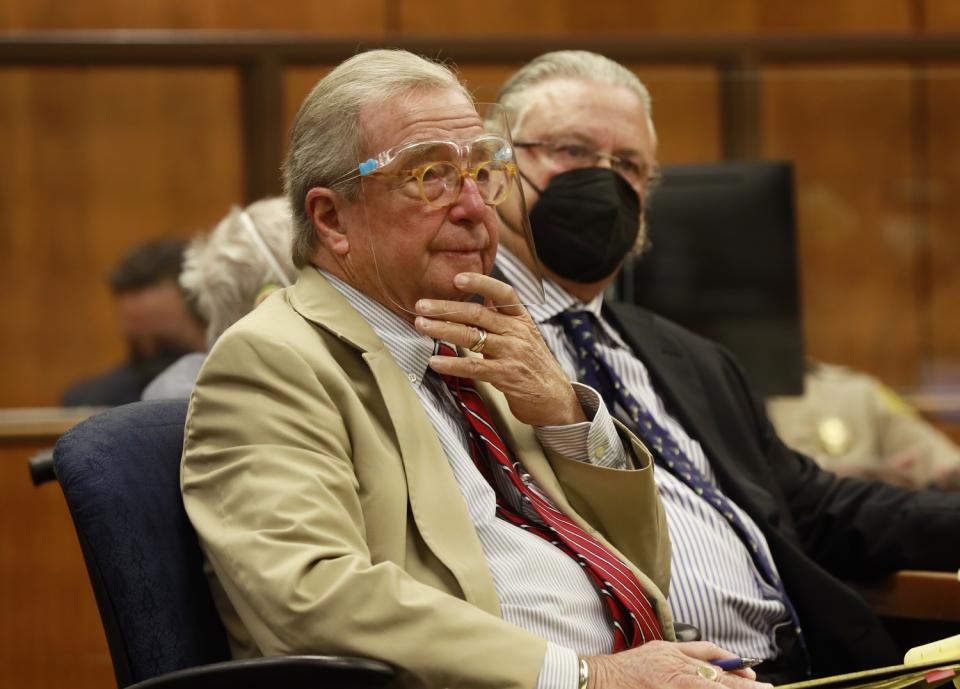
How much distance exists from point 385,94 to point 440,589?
2.08 ft

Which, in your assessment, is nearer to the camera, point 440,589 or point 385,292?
point 440,589

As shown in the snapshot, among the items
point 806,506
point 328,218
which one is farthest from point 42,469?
point 806,506

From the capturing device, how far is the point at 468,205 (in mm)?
1659

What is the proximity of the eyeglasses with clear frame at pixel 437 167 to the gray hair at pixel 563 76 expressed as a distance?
0.63 meters

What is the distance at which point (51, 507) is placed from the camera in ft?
12.7

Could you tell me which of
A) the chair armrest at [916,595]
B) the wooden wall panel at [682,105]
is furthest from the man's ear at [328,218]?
the wooden wall panel at [682,105]

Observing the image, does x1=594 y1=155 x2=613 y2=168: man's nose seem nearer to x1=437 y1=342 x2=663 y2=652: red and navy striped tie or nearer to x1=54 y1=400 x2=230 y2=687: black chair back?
x1=437 y1=342 x2=663 y2=652: red and navy striped tie

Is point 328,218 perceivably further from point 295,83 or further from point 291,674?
point 295,83

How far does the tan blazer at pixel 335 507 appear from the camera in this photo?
136cm

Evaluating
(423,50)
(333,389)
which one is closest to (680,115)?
(423,50)

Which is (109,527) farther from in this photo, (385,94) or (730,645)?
(730,645)

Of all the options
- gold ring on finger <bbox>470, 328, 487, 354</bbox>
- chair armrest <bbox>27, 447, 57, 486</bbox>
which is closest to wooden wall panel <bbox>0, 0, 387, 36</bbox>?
chair armrest <bbox>27, 447, 57, 486</bbox>

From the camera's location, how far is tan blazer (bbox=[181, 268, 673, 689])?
4.47 feet

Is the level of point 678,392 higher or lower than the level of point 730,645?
higher
